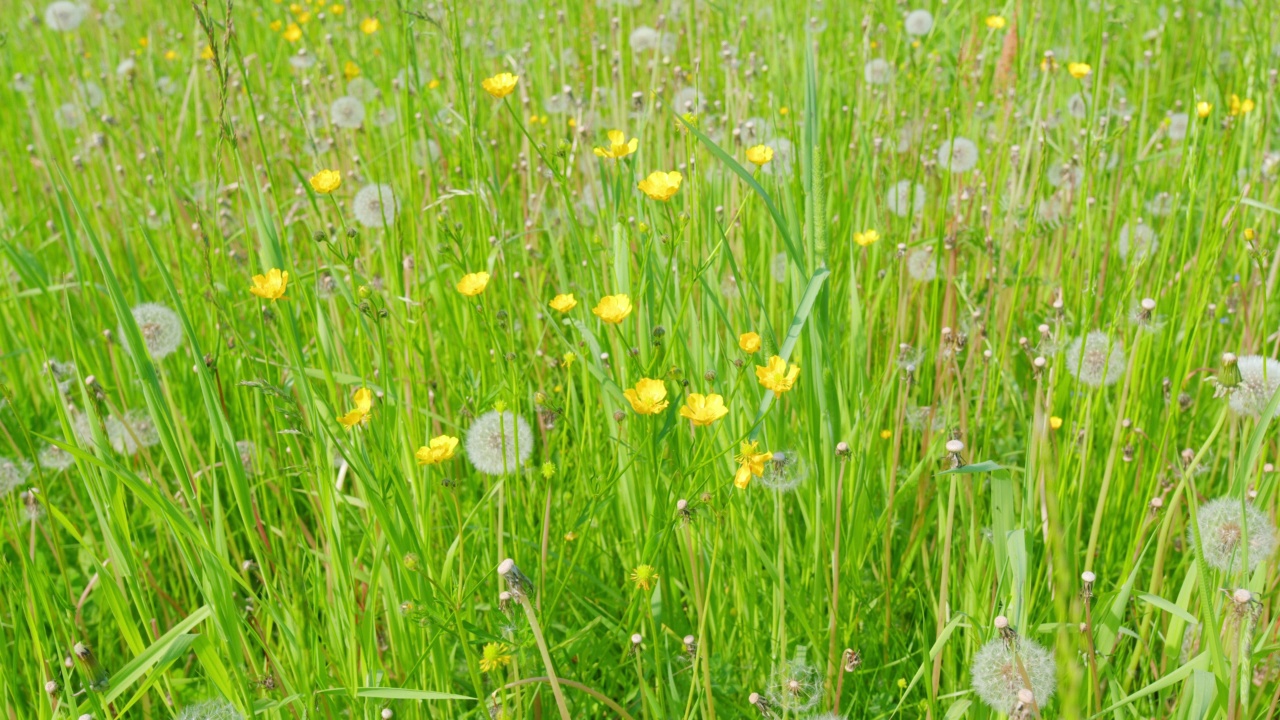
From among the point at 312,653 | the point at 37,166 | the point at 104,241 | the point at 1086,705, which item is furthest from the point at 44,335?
the point at 1086,705

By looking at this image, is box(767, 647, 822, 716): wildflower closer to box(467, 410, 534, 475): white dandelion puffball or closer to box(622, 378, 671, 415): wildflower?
box(622, 378, 671, 415): wildflower

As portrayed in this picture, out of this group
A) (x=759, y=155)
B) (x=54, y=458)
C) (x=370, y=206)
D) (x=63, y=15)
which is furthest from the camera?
(x=63, y=15)

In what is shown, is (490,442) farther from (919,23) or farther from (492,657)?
(919,23)

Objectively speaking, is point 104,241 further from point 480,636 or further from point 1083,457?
point 1083,457

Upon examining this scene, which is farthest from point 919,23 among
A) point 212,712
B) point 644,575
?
point 212,712

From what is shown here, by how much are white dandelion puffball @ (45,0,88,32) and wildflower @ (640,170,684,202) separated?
3.77m

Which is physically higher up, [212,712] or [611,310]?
[611,310]

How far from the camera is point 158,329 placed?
5.85 ft

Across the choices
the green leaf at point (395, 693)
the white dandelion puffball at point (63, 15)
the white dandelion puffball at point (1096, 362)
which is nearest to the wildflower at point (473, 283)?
the green leaf at point (395, 693)

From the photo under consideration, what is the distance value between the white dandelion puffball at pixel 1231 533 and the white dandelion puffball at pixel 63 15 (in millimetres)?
4496

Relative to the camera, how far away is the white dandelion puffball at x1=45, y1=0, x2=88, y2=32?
4.06 metres

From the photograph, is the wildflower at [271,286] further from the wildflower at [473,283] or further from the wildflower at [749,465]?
the wildflower at [749,465]

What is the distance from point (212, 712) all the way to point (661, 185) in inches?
36.6

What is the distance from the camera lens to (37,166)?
3.24 m
